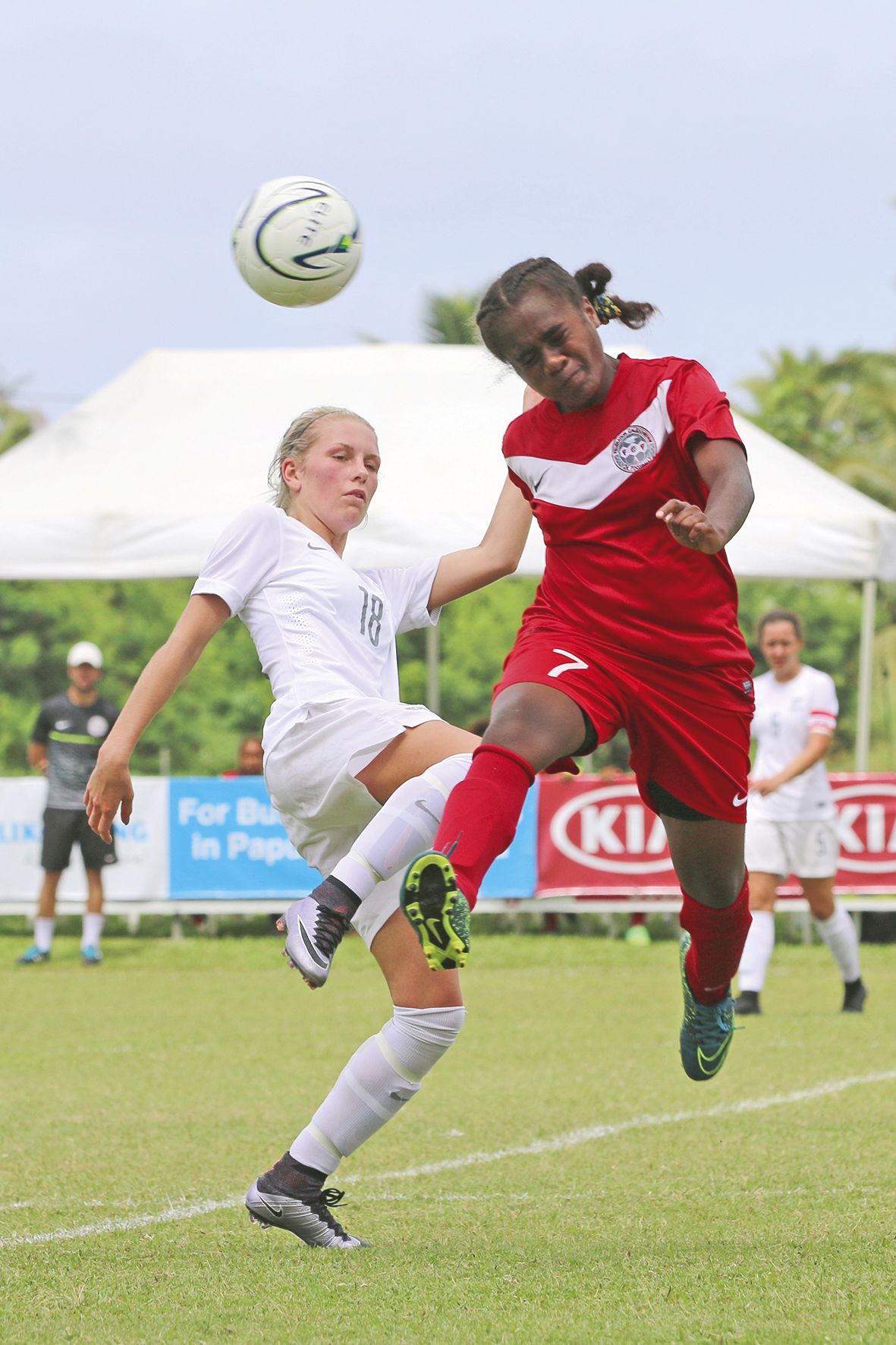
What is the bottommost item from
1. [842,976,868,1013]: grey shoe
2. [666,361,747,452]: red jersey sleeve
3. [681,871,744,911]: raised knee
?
[842,976,868,1013]: grey shoe

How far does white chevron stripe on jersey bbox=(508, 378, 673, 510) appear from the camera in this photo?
4.30m

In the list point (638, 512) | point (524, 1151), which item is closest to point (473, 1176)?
point (524, 1151)

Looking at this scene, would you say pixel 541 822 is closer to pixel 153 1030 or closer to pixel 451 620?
pixel 153 1030

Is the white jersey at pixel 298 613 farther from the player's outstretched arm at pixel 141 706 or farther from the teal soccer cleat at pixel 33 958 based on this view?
the teal soccer cleat at pixel 33 958

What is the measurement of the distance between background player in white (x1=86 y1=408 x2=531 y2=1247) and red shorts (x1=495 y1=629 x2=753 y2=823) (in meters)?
0.33

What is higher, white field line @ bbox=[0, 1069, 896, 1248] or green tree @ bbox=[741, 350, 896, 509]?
green tree @ bbox=[741, 350, 896, 509]

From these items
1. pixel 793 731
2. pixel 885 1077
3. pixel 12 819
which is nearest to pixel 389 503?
pixel 12 819

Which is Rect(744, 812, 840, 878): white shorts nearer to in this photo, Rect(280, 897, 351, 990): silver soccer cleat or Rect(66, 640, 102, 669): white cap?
Rect(66, 640, 102, 669): white cap

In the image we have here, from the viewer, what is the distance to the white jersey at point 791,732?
1042 cm

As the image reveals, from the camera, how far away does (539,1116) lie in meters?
6.90

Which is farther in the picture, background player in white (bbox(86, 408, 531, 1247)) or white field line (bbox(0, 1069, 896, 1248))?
white field line (bbox(0, 1069, 896, 1248))

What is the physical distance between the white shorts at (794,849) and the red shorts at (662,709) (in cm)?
586

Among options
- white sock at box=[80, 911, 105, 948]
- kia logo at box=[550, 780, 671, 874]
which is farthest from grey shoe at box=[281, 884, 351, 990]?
kia logo at box=[550, 780, 671, 874]

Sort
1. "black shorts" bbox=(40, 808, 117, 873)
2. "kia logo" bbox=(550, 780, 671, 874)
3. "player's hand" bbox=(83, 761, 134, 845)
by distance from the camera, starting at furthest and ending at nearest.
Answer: "kia logo" bbox=(550, 780, 671, 874)
"black shorts" bbox=(40, 808, 117, 873)
"player's hand" bbox=(83, 761, 134, 845)
